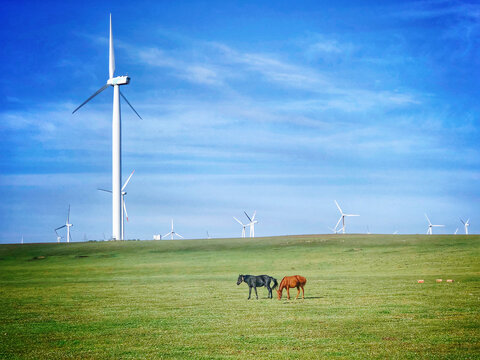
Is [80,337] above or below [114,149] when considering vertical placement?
below

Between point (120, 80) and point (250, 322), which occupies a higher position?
point (120, 80)

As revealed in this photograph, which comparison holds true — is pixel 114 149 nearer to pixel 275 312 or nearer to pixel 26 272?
pixel 26 272

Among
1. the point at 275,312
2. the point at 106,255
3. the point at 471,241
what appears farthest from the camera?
the point at 106,255

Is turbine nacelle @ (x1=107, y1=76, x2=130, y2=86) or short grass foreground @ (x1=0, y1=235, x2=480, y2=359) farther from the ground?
turbine nacelle @ (x1=107, y1=76, x2=130, y2=86)

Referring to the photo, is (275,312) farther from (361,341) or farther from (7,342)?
(7,342)

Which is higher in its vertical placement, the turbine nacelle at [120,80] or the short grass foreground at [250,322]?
the turbine nacelle at [120,80]

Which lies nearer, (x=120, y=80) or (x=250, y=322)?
(x=250, y=322)

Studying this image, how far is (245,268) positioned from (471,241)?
109ft

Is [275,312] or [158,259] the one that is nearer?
[275,312]

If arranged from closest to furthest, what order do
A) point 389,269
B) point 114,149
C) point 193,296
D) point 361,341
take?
point 361,341, point 193,296, point 389,269, point 114,149

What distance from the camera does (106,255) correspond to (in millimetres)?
77750

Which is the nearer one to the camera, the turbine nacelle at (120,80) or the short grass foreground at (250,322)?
the short grass foreground at (250,322)

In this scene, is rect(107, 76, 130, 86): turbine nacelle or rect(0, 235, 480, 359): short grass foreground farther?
rect(107, 76, 130, 86): turbine nacelle

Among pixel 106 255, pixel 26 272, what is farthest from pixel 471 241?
pixel 26 272
